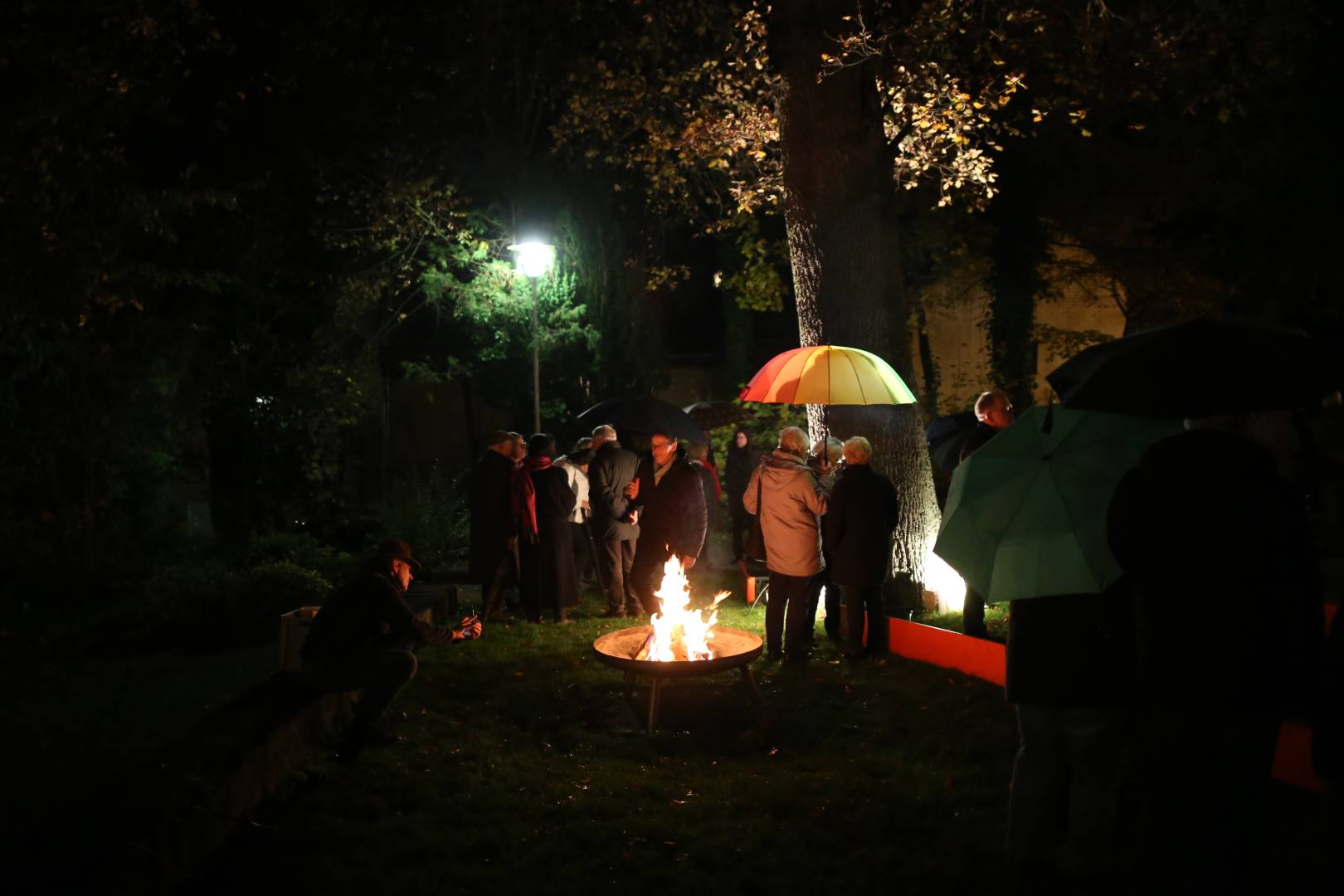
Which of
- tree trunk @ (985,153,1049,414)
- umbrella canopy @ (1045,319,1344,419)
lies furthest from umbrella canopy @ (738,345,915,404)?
tree trunk @ (985,153,1049,414)

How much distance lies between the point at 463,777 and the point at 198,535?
11.5 metres

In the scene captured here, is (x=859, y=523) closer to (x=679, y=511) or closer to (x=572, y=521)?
(x=679, y=511)

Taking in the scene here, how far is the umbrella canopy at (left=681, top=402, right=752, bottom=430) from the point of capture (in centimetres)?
1666

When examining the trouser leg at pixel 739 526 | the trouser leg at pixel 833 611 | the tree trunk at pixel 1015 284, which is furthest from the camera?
the tree trunk at pixel 1015 284

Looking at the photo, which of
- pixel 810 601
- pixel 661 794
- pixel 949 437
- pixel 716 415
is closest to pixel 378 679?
pixel 661 794

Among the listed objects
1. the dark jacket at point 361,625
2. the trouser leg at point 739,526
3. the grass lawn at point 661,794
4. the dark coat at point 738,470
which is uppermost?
the dark coat at point 738,470

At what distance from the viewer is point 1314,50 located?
18250 mm

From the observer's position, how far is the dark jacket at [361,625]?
672 centimetres

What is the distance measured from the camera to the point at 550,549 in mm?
11055

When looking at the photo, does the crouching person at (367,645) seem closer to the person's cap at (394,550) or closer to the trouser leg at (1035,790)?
the person's cap at (394,550)

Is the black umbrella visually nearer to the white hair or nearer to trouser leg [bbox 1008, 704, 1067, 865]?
the white hair

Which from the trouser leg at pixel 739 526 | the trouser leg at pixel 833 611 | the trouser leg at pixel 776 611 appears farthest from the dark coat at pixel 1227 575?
the trouser leg at pixel 739 526

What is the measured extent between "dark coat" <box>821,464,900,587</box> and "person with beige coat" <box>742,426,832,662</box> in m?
0.13

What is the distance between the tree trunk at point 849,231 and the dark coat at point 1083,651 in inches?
248
